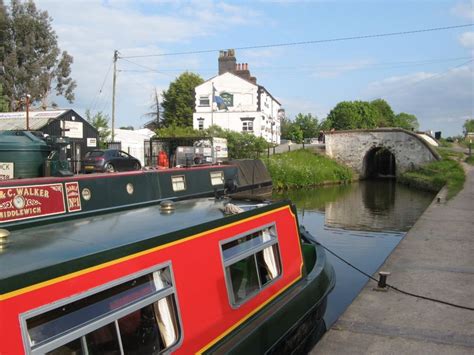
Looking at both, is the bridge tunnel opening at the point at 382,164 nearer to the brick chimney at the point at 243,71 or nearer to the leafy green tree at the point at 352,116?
the brick chimney at the point at 243,71

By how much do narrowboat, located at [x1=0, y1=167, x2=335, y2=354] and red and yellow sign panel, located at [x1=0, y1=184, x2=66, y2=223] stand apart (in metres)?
0.03

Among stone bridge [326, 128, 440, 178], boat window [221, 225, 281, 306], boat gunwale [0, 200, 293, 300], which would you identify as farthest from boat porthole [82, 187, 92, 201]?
stone bridge [326, 128, 440, 178]

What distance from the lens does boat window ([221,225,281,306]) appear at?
3731 millimetres

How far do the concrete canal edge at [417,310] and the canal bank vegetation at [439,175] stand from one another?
1114 cm

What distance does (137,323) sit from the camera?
2.71 meters

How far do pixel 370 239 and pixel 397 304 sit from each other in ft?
24.9

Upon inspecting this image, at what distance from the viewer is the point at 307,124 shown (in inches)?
2955

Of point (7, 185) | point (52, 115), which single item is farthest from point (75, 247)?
point (52, 115)

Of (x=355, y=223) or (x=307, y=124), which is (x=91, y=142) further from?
(x=307, y=124)

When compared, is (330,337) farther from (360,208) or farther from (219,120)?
(219,120)

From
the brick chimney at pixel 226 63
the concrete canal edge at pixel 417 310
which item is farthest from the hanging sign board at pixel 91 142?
the brick chimney at pixel 226 63

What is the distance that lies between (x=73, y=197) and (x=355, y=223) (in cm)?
1112

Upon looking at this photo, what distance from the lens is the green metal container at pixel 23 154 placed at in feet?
25.6

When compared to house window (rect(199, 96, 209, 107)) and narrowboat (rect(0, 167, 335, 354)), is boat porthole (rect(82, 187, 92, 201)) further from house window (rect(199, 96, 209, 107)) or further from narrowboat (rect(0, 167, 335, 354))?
house window (rect(199, 96, 209, 107))
